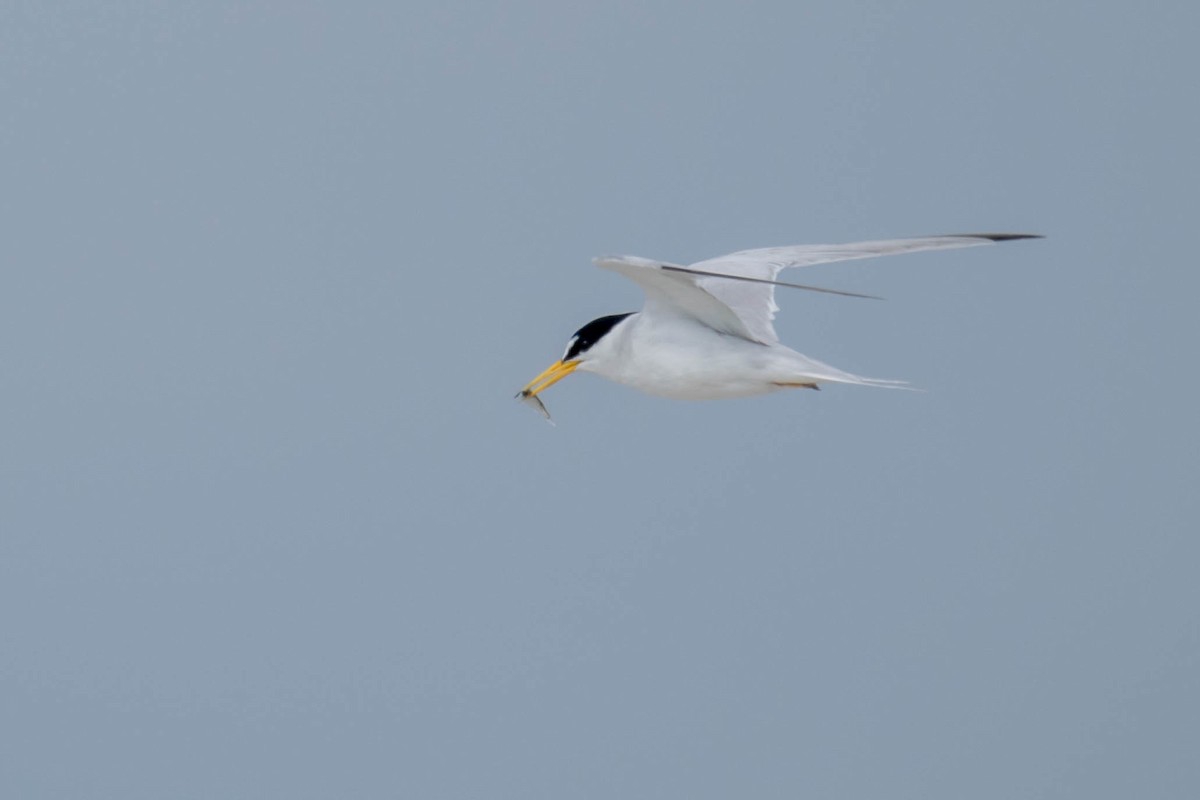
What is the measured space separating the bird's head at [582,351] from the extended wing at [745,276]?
1.00 feet

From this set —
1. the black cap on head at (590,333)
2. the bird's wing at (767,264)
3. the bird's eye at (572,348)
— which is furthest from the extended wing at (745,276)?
the bird's eye at (572,348)

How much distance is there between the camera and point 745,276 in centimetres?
802

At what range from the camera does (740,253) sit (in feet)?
30.9

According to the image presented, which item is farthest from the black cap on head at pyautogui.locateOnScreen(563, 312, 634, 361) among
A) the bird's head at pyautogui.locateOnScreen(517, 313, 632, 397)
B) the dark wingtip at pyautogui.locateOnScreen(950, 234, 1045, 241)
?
the dark wingtip at pyautogui.locateOnScreen(950, 234, 1045, 241)

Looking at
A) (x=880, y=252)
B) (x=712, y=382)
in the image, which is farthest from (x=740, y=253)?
(x=712, y=382)

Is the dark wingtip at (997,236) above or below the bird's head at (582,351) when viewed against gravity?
above

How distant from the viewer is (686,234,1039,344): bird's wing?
8336 mm

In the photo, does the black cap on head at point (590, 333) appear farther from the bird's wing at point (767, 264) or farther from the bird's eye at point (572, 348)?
the bird's wing at point (767, 264)

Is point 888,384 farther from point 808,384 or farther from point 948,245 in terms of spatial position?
point 948,245

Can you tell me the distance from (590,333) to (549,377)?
31 cm

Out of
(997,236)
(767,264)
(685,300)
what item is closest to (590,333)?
(685,300)

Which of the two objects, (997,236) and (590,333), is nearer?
(997,236)

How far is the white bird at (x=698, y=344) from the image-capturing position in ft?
26.0

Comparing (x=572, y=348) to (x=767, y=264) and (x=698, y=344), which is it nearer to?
(x=698, y=344)
